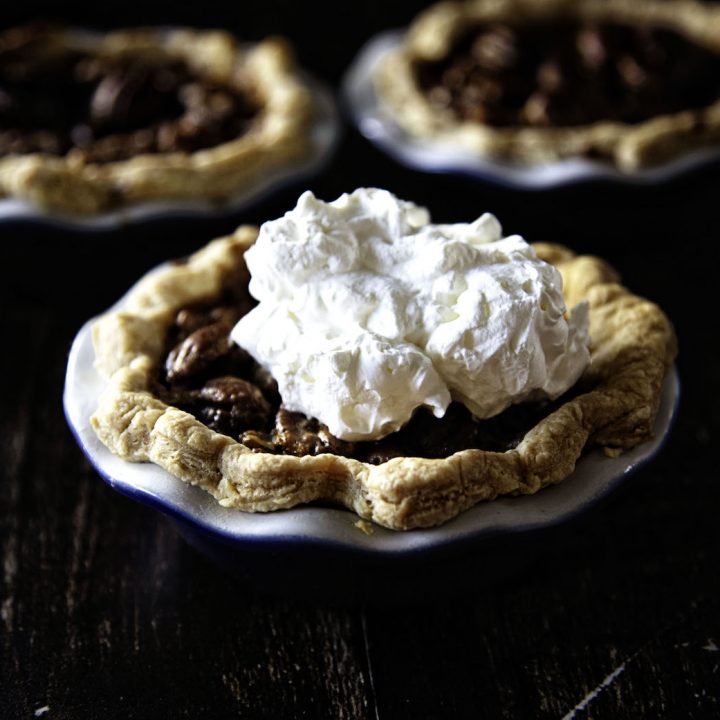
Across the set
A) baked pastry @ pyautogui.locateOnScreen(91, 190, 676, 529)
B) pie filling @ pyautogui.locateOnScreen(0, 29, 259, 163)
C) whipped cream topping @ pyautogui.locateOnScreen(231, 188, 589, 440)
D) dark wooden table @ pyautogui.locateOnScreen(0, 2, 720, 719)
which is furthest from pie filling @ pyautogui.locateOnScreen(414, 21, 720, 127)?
whipped cream topping @ pyautogui.locateOnScreen(231, 188, 589, 440)

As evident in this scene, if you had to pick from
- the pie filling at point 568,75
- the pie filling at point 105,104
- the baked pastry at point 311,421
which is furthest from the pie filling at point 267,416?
the pie filling at point 568,75

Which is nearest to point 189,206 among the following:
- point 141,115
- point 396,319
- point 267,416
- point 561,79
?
point 141,115

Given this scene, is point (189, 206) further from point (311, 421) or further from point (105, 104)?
point (311, 421)

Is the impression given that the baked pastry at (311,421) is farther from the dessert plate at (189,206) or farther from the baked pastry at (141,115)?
the baked pastry at (141,115)

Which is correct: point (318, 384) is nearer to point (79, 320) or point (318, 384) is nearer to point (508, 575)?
point (508, 575)

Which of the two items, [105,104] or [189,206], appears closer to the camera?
[189,206]

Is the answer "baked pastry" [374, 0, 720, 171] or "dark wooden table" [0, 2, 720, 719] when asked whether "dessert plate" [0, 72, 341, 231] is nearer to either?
"dark wooden table" [0, 2, 720, 719]

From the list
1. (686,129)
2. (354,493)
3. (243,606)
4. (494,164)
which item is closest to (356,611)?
(243,606)
